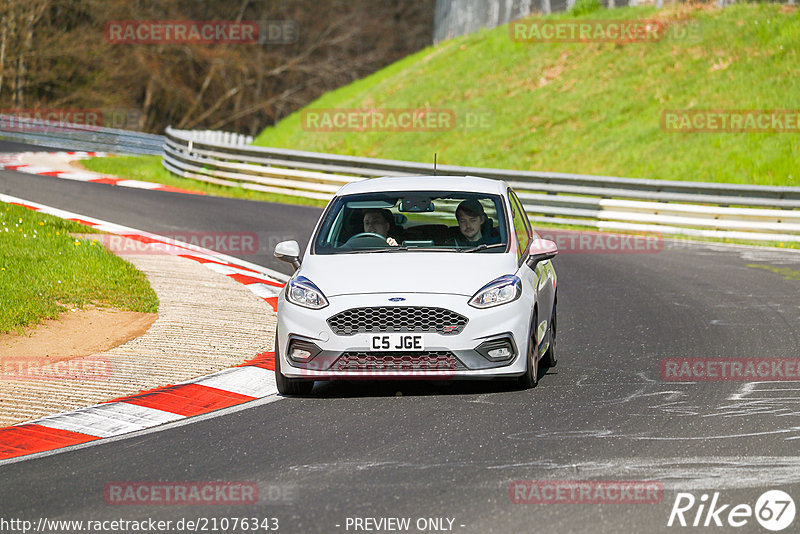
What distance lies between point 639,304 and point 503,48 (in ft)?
86.9

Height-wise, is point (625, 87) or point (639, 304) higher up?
point (625, 87)

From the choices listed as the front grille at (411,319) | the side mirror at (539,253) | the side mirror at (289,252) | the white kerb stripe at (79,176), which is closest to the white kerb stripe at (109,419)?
the front grille at (411,319)

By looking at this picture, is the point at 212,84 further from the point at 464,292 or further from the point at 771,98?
the point at 464,292

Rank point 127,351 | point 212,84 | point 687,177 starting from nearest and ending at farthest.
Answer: point 127,351
point 687,177
point 212,84

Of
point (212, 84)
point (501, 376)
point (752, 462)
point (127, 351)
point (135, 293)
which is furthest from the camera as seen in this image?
point (212, 84)

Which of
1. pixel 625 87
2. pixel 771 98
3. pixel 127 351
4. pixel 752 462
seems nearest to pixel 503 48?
pixel 625 87

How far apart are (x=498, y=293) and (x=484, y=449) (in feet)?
5.69

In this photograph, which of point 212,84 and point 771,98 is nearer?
point 771,98

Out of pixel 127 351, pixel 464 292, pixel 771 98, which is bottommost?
pixel 127 351

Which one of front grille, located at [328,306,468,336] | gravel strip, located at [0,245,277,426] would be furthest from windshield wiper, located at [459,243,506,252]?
gravel strip, located at [0,245,277,426]

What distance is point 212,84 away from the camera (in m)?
55.5

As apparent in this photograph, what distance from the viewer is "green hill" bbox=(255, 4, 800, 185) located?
27109 millimetres

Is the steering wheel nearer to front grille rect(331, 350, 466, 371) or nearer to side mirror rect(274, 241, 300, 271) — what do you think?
side mirror rect(274, 241, 300, 271)

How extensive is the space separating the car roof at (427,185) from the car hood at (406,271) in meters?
0.92
